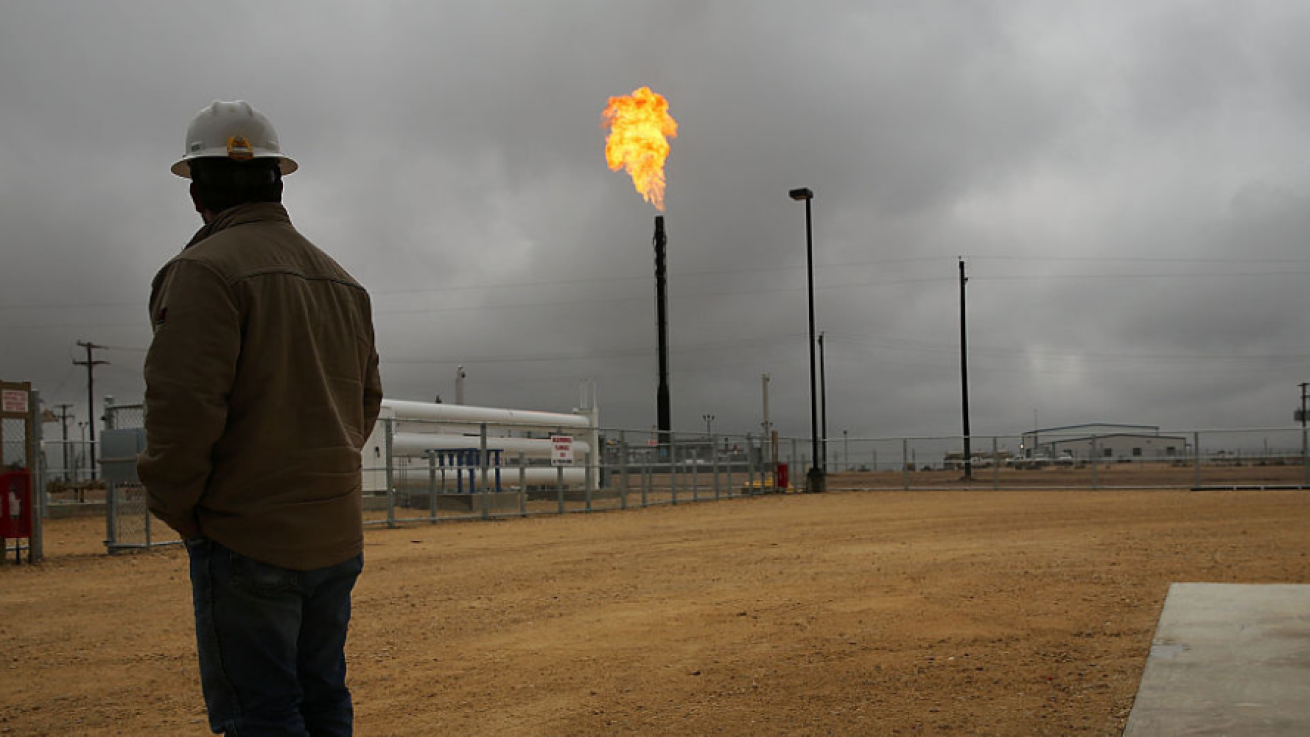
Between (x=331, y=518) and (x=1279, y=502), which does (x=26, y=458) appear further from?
(x=1279, y=502)

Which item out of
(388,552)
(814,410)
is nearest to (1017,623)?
(388,552)

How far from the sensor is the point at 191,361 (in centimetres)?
261

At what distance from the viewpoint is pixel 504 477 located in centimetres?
2859

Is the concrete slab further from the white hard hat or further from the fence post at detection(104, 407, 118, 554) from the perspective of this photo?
the fence post at detection(104, 407, 118, 554)

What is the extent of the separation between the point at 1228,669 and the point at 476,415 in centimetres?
2590

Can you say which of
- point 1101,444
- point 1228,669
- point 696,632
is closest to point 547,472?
point 696,632

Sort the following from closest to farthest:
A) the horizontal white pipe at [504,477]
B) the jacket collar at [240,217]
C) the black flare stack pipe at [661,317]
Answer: the jacket collar at [240,217]
the horizontal white pipe at [504,477]
the black flare stack pipe at [661,317]

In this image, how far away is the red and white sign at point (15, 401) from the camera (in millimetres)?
13070

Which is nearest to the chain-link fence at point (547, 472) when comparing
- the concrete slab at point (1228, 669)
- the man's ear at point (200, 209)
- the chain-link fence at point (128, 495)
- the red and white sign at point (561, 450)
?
the red and white sign at point (561, 450)

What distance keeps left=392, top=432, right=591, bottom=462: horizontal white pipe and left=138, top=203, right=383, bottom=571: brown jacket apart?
837 inches

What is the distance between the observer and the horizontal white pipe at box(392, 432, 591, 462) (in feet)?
82.4

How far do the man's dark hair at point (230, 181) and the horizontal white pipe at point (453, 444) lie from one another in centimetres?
2118

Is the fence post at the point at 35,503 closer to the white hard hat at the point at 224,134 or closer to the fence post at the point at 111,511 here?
the fence post at the point at 111,511

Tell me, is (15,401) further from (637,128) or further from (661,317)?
(661,317)
